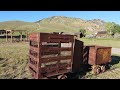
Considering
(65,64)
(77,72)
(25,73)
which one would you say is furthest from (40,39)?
(77,72)

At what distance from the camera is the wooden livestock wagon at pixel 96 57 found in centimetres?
1145

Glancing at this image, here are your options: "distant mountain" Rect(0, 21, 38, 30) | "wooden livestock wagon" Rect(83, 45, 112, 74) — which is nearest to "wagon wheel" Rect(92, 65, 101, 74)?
"wooden livestock wagon" Rect(83, 45, 112, 74)

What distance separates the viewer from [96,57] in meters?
11.5

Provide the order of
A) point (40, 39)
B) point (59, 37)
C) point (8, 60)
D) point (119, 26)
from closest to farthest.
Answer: point (40, 39), point (59, 37), point (8, 60), point (119, 26)

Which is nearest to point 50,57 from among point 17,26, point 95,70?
point 95,70

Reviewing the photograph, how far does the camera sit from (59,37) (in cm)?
896

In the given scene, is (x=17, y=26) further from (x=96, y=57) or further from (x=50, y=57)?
(x=50, y=57)

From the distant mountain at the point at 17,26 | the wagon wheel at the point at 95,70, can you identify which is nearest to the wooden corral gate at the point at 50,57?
the wagon wheel at the point at 95,70

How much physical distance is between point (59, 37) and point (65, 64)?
1.51 meters

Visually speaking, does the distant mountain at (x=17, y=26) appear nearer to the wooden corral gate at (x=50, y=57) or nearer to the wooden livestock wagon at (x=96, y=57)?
the wooden livestock wagon at (x=96, y=57)

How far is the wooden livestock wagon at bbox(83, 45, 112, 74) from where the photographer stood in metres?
11.5
